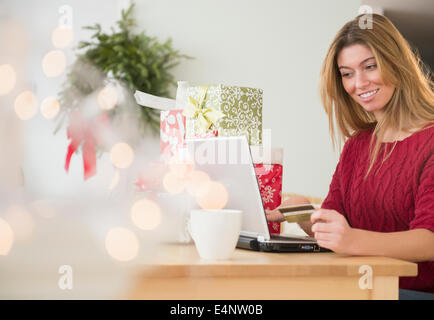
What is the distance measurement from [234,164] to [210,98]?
0.28 meters

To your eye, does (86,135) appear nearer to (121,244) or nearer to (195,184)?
(121,244)

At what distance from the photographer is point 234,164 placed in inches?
29.7

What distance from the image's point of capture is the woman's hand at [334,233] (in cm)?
69

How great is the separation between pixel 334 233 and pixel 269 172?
252mm

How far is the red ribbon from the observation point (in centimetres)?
29

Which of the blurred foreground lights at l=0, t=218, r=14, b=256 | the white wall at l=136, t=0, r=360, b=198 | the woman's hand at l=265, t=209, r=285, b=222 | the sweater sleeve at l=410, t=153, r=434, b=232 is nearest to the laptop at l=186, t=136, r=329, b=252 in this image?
the woman's hand at l=265, t=209, r=285, b=222

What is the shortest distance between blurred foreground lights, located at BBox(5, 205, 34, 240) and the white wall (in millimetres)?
3205

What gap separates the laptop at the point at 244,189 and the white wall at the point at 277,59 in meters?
2.65

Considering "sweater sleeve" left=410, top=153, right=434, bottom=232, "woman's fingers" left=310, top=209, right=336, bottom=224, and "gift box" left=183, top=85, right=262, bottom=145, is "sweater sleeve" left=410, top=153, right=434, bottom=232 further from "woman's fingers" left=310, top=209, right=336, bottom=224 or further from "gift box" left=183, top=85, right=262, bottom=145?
"gift box" left=183, top=85, right=262, bottom=145

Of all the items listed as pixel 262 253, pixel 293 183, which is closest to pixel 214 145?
pixel 262 253

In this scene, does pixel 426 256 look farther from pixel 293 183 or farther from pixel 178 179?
pixel 293 183

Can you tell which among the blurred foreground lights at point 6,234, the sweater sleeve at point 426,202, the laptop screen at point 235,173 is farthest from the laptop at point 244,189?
the blurred foreground lights at point 6,234

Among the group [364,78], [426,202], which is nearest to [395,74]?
[364,78]

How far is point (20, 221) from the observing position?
248 mm
